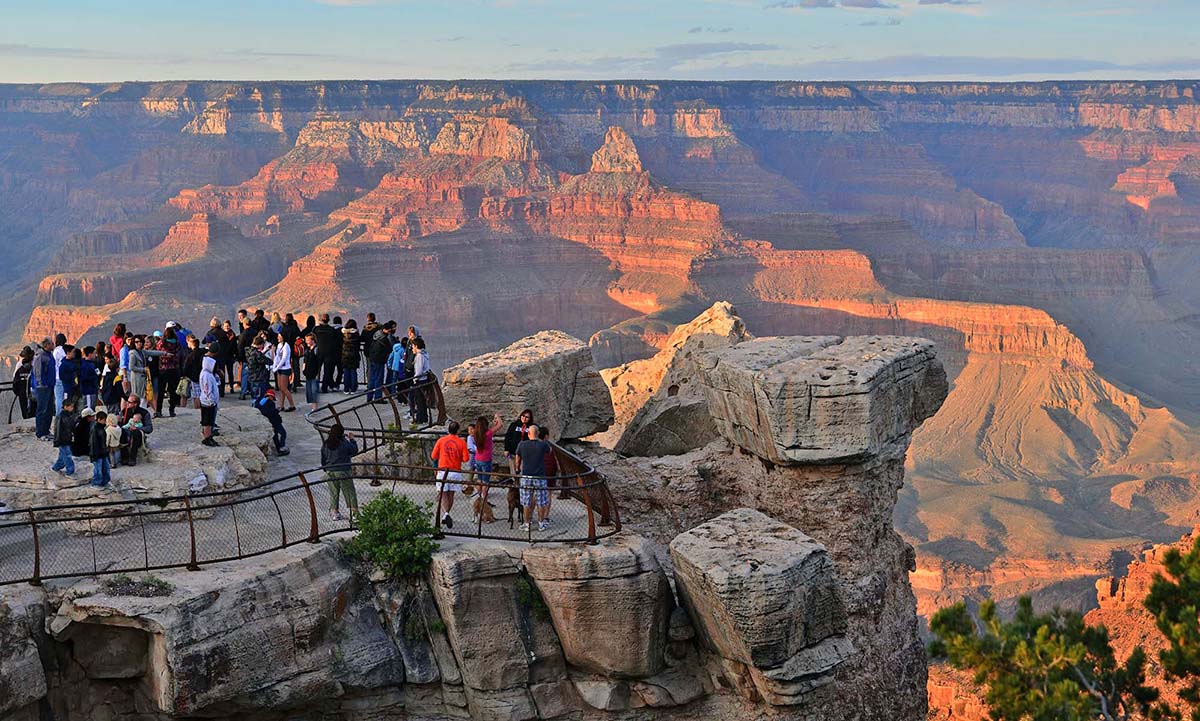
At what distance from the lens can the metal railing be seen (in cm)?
1677

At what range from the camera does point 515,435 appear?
19.8 meters

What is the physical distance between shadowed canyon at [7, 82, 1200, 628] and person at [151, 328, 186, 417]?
4428cm

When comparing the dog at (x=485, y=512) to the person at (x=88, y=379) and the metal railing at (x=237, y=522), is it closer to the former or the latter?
the metal railing at (x=237, y=522)

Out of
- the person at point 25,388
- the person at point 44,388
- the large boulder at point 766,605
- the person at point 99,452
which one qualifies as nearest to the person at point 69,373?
the person at point 44,388

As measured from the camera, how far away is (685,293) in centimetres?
13012

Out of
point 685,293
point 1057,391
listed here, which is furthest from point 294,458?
point 685,293

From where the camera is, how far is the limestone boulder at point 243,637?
15703mm

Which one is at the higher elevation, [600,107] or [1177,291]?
[600,107]

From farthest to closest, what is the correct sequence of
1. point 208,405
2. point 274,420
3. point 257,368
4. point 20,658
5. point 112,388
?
point 257,368 < point 112,388 < point 274,420 < point 208,405 < point 20,658

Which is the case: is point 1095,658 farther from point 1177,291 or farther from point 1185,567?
point 1177,291

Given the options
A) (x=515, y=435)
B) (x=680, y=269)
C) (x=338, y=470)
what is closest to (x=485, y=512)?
(x=515, y=435)

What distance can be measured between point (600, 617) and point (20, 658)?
6283 mm

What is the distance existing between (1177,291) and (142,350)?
525 feet

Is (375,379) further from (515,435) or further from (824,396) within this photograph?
(824,396)
